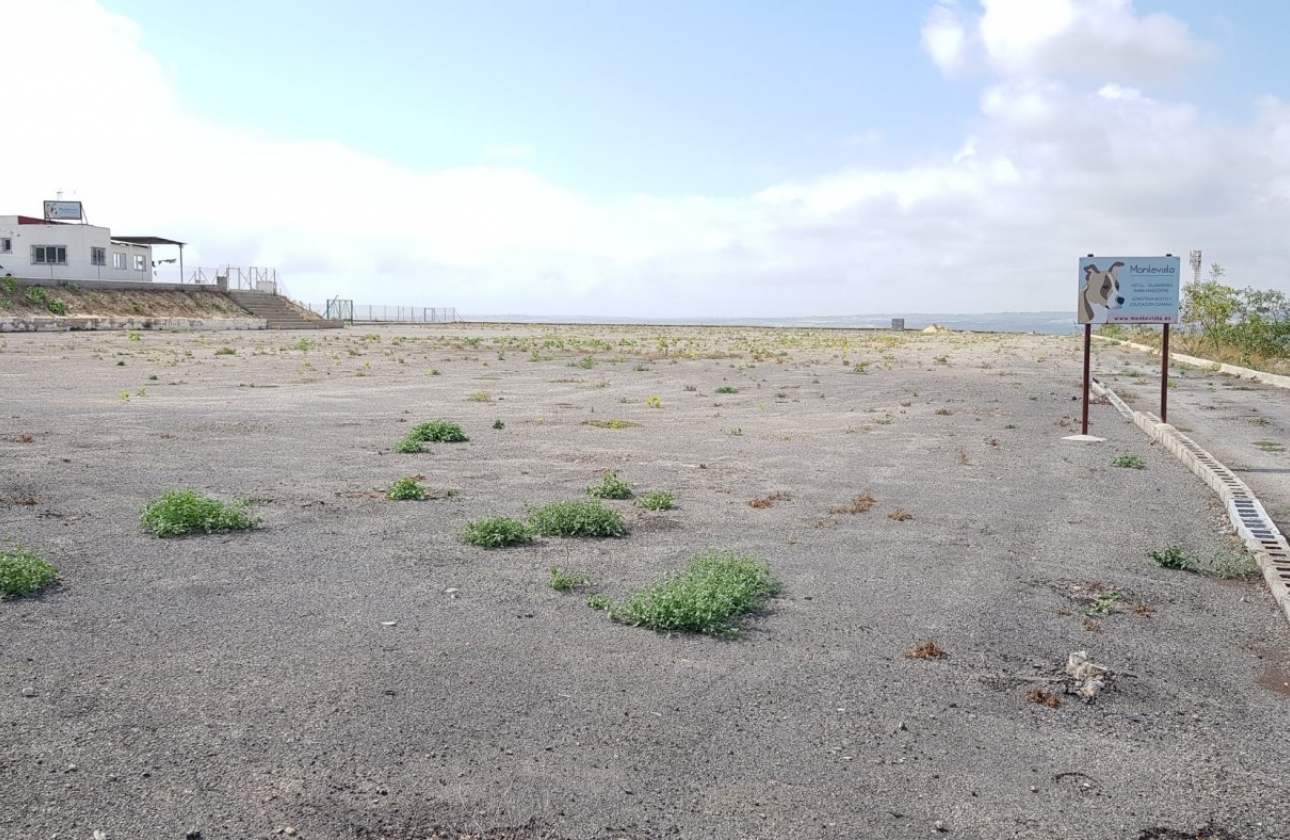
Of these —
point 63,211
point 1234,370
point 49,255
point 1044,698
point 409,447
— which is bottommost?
point 1044,698

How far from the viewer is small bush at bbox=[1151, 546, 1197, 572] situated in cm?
800

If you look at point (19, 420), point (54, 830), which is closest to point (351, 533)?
point (54, 830)

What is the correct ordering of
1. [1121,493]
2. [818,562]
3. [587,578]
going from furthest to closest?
[1121,493] → [818,562] → [587,578]

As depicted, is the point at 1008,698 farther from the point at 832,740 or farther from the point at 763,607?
the point at 763,607

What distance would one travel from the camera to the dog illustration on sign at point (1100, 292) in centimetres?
1579

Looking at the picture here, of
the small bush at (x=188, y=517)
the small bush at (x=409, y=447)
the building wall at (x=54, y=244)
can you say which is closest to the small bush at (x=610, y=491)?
the small bush at (x=188, y=517)

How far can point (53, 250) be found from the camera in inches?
2477

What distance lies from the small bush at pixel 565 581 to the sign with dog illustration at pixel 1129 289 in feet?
36.5

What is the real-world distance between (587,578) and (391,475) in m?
4.90

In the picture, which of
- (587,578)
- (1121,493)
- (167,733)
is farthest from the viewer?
(1121,493)

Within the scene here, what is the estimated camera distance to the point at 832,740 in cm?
473

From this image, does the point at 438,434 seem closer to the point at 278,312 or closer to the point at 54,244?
the point at 54,244

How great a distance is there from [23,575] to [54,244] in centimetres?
6564

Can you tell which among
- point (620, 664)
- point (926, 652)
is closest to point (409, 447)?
point (620, 664)
